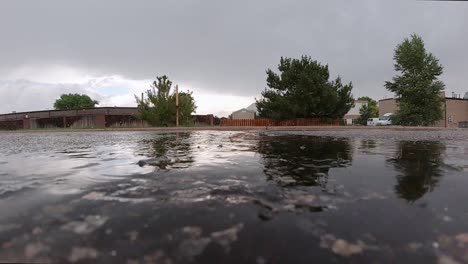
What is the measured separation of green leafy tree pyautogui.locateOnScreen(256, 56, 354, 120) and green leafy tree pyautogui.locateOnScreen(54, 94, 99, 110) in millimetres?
67631

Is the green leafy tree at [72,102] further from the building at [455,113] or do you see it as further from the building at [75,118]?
the building at [455,113]

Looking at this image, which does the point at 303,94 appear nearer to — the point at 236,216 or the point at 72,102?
the point at 236,216

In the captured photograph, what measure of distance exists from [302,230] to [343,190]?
1.16 m

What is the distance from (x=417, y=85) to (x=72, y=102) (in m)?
80.6


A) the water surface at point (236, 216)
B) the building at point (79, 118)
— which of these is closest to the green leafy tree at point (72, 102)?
the building at point (79, 118)

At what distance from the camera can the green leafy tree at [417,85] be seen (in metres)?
34.8

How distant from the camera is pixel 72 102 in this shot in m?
81.9

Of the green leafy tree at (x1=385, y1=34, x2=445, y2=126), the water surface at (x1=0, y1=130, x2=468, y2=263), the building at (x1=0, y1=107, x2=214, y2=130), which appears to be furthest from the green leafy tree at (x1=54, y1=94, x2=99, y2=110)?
the water surface at (x1=0, y1=130, x2=468, y2=263)

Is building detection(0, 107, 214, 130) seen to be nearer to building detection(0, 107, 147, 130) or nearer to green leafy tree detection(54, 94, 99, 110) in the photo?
building detection(0, 107, 147, 130)

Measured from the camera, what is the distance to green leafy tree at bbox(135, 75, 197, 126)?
80.1 feet

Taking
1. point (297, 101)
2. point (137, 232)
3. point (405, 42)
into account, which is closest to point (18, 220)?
point (137, 232)

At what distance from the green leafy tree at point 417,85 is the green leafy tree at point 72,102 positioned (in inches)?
2991

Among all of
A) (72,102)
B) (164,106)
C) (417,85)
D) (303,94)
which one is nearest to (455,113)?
(417,85)

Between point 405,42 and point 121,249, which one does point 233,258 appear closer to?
point 121,249
